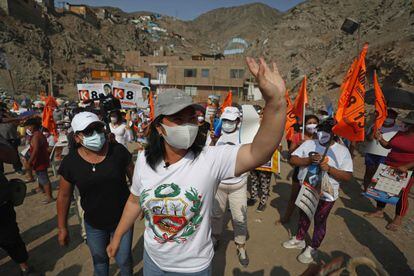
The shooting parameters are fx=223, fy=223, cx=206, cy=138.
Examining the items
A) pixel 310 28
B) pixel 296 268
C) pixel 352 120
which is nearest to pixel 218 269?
pixel 296 268

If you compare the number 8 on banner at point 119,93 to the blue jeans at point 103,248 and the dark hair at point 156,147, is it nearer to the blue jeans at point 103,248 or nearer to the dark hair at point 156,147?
the blue jeans at point 103,248

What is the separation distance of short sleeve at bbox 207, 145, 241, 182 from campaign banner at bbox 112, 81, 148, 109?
6.95 metres

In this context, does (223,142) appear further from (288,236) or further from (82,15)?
(82,15)

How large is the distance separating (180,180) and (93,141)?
4.11 ft

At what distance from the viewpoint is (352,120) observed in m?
2.74

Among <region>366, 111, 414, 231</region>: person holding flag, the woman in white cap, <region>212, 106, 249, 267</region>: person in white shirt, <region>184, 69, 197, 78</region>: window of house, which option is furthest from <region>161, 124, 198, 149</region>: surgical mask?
<region>184, 69, 197, 78</region>: window of house

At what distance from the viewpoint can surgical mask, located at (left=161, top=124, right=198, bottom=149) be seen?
1591 millimetres

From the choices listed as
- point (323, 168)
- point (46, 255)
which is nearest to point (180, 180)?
point (323, 168)

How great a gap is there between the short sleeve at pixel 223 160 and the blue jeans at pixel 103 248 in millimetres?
1479

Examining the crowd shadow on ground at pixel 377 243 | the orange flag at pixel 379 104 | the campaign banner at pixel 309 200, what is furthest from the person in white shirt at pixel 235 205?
the orange flag at pixel 379 104

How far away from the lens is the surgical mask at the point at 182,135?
159cm

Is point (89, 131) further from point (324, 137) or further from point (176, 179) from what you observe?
point (324, 137)

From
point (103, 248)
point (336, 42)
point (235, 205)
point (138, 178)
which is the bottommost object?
point (103, 248)

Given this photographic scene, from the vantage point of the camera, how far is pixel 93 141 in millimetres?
2279
